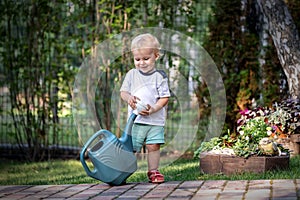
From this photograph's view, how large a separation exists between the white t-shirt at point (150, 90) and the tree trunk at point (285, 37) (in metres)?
2.67

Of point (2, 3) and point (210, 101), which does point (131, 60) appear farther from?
point (2, 3)

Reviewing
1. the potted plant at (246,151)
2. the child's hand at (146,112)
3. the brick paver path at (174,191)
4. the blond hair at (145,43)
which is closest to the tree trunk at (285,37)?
the potted plant at (246,151)

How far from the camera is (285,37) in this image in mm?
7418

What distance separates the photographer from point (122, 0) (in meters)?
8.65

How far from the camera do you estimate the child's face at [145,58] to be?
16.7ft

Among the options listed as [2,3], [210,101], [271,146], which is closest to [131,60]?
[210,101]

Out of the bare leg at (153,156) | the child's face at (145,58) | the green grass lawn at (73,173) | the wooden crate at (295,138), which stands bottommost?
the green grass lawn at (73,173)

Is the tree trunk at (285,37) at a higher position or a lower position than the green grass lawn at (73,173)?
higher

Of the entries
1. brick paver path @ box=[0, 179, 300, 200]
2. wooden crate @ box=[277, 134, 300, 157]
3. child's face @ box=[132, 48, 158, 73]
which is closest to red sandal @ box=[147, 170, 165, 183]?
brick paver path @ box=[0, 179, 300, 200]

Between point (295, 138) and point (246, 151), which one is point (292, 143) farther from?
point (246, 151)

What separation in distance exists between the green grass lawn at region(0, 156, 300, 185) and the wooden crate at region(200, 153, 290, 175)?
0.08m

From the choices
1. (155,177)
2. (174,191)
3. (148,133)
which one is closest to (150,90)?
(148,133)

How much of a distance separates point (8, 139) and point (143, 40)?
4.89m

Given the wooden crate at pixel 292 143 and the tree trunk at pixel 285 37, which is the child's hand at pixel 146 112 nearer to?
the wooden crate at pixel 292 143
